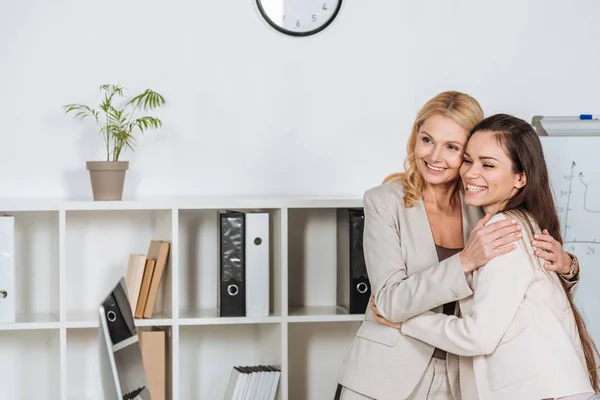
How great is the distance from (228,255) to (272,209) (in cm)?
25

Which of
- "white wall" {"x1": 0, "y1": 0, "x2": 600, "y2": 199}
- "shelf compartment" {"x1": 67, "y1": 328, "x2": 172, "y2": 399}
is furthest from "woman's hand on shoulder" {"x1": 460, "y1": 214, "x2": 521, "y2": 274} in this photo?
"shelf compartment" {"x1": 67, "y1": 328, "x2": 172, "y2": 399}

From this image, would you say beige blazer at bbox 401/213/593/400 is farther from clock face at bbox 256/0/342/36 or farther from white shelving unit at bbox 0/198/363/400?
clock face at bbox 256/0/342/36

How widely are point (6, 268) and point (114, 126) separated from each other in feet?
1.99

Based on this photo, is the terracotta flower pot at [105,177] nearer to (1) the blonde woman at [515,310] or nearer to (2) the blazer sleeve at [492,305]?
(1) the blonde woman at [515,310]

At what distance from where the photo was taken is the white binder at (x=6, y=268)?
110 inches

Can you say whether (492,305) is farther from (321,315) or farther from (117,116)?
(117,116)

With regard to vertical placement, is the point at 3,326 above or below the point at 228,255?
below

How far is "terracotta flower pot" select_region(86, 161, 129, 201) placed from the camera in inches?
114

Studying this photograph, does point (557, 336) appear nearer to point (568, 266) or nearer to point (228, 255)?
point (568, 266)

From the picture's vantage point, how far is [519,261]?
1917mm

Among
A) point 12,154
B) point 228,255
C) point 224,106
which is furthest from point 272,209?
point 12,154

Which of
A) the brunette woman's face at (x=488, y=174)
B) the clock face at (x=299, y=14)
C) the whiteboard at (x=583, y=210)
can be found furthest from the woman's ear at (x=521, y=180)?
the clock face at (x=299, y=14)

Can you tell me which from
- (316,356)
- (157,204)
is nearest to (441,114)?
(157,204)

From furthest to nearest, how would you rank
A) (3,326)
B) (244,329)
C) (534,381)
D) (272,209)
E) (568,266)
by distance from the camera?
(244,329), (272,209), (3,326), (568,266), (534,381)
